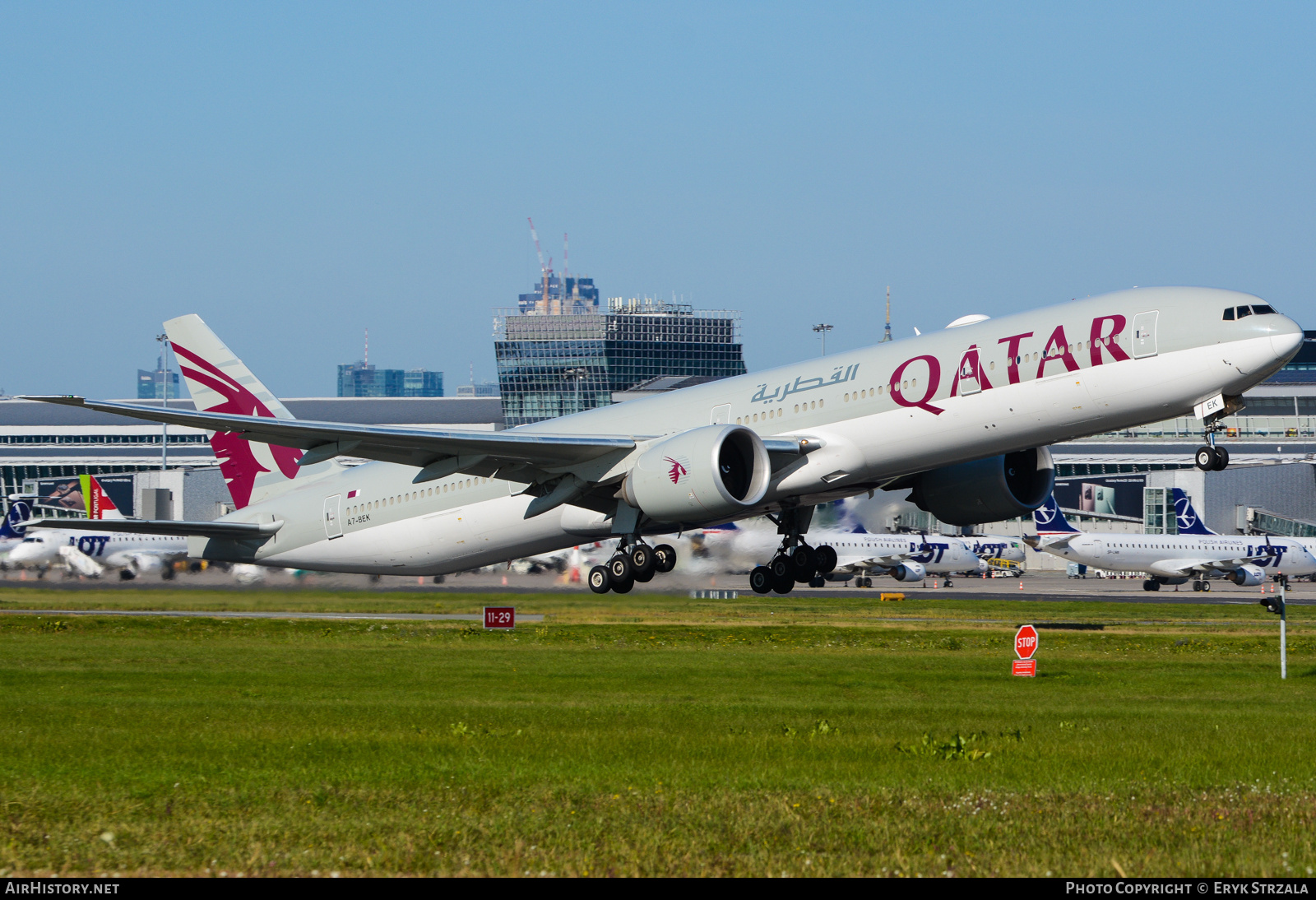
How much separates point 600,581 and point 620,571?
0.82 m

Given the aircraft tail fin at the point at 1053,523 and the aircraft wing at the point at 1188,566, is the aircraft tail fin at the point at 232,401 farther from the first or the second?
the aircraft tail fin at the point at 1053,523

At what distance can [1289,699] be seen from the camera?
30.9 metres

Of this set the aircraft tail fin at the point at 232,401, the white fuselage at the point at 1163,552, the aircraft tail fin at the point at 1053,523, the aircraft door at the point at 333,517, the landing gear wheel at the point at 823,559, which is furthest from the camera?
the aircraft tail fin at the point at 1053,523

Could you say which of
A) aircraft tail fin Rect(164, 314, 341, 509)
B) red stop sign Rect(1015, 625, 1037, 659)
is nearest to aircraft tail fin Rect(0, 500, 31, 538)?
aircraft tail fin Rect(164, 314, 341, 509)

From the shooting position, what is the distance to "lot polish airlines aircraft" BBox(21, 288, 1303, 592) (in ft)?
90.3

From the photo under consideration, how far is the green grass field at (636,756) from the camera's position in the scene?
1243 centimetres

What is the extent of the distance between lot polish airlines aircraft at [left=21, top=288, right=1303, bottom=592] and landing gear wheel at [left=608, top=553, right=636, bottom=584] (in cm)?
5

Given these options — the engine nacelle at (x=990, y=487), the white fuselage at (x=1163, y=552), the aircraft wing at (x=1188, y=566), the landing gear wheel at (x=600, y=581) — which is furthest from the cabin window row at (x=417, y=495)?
the aircraft wing at (x=1188, y=566)

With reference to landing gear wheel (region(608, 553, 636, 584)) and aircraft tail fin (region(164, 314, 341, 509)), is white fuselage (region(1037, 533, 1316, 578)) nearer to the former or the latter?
aircraft tail fin (region(164, 314, 341, 509))

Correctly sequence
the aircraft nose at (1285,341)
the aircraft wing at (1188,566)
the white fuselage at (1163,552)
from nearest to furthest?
the aircraft nose at (1285,341) → the aircraft wing at (1188,566) → the white fuselage at (1163,552)

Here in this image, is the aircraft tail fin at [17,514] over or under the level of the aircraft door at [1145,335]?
under

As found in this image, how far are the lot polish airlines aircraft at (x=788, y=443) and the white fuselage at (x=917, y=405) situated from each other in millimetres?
38

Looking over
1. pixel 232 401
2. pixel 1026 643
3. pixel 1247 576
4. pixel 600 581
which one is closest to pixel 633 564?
pixel 600 581

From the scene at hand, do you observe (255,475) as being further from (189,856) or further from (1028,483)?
(189,856)
